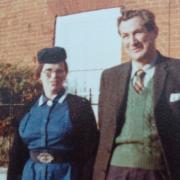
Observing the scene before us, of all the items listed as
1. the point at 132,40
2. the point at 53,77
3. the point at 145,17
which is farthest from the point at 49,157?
the point at 145,17

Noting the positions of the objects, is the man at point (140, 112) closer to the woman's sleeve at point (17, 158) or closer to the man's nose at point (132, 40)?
the man's nose at point (132, 40)

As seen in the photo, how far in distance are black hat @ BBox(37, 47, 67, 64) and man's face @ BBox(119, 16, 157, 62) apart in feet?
1.27

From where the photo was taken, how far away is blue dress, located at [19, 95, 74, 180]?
1892mm

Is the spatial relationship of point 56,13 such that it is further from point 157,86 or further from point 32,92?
point 157,86

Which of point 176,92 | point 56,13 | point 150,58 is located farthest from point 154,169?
point 56,13

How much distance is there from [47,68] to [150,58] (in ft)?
1.66

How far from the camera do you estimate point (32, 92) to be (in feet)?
7.51

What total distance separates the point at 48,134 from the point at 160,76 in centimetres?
55

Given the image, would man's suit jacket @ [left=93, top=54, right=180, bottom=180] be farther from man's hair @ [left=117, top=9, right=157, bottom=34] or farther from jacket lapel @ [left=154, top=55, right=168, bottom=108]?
man's hair @ [left=117, top=9, right=157, bottom=34]

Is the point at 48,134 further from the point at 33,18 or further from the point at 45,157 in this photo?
the point at 33,18

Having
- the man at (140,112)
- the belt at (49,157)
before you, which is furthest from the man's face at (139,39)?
the belt at (49,157)

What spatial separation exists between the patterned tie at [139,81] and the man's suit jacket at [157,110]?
4 centimetres

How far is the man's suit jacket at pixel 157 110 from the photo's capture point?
171cm

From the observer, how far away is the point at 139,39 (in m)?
1.81
